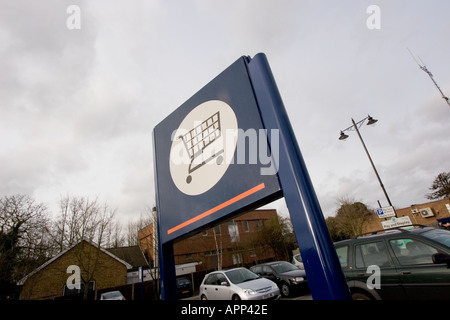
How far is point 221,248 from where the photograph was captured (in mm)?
26281

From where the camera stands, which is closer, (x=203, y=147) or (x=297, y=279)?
(x=203, y=147)

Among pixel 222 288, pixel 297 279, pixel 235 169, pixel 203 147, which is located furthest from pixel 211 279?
pixel 235 169

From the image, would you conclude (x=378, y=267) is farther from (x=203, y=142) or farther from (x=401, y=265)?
(x=203, y=142)

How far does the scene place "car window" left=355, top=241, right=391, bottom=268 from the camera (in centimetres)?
424

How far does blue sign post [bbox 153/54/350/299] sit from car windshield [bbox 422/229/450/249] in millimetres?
4319

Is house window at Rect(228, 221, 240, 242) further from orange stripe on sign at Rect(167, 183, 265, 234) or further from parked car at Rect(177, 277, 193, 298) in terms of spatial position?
orange stripe on sign at Rect(167, 183, 265, 234)

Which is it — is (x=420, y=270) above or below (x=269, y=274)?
above

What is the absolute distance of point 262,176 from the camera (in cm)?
127

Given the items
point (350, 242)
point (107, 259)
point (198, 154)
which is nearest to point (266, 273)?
point (350, 242)

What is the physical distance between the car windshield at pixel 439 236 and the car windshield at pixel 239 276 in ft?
18.0

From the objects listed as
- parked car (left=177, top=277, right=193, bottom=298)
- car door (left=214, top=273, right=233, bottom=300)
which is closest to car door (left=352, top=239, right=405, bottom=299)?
car door (left=214, top=273, right=233, bottom=300)

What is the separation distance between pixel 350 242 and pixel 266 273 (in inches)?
230

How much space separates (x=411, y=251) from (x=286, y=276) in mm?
5399

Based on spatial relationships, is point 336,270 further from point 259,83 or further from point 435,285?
point 435,285
